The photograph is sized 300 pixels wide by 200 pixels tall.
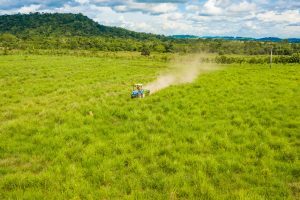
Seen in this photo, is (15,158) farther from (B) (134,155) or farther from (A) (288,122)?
(A) (288,122)

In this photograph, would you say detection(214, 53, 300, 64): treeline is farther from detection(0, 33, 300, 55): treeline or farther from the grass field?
the grass field

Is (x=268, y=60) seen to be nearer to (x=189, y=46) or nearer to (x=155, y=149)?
(x=155, y=149)

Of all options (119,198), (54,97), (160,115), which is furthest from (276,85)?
(119,198)

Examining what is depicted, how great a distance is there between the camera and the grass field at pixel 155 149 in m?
8.27

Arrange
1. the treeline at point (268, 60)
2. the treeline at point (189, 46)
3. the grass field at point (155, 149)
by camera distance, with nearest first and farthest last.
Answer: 1. the grass field at point (155, 149)
2. the treeline at point (268, 60)
3. the treeline at point (189, 46)

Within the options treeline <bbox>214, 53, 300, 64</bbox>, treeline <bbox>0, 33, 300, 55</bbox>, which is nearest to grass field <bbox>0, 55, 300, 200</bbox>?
treeline <bbox>214, 53, 300, 64</bbox>

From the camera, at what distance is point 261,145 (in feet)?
36.9

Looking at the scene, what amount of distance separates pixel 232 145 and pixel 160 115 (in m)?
5.06

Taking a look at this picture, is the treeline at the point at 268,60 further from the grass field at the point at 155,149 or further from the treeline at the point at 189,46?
the grass field at the point at 155,149

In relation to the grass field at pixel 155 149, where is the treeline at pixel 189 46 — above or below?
above

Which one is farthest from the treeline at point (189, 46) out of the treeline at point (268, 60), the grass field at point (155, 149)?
the grass field at point (155, 149)

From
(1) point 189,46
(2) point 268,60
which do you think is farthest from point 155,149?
(1) point 189,46

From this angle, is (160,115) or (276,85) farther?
(276,85)

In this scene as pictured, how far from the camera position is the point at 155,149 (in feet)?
36.2
